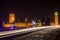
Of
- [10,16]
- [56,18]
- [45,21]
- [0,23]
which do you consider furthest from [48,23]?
[0,23]

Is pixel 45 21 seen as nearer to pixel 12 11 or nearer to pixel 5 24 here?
pixel 12 11

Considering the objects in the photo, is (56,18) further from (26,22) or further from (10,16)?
(10,16)

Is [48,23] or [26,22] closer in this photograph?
[26,22]

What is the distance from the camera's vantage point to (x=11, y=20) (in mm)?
56812

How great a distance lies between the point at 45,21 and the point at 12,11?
3155 cm

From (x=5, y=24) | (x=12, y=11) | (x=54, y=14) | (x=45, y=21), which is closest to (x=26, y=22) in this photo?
(x=12, y=11)

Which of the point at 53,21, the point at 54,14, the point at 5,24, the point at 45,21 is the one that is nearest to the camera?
the point at 5,24

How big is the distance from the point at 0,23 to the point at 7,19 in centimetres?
1221

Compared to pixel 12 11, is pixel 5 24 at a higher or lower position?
lower

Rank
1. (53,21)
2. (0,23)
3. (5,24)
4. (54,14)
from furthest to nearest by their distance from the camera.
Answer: (54,14), (53,21), (5,24), (0,23)

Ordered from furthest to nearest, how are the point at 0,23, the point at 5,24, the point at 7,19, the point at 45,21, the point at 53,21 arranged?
the point at 53,21
the point at 45,21
the point at 7,19
the point at 5,24
the point at 0,23

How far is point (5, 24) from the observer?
54250 mm

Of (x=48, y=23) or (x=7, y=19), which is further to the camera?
(x=48, y=23)

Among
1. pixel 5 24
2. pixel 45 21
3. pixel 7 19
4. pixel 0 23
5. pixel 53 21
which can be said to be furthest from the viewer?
pixel 53 21
